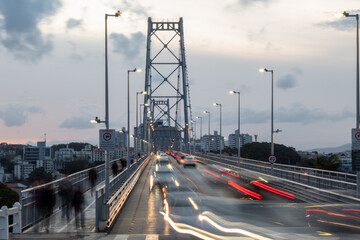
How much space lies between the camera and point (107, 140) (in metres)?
23.9

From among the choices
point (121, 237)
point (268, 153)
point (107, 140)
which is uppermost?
point (107, 140)

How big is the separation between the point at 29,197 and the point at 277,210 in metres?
10.0

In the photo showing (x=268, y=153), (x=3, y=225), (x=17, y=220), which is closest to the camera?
(x=3, y=225)

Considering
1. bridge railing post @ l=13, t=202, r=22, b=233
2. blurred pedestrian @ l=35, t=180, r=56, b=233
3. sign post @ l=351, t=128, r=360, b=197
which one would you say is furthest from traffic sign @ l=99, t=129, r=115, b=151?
sign post @ l=351, t=128, r=360, b=197

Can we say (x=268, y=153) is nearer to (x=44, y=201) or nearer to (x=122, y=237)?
(x=44, y=201)

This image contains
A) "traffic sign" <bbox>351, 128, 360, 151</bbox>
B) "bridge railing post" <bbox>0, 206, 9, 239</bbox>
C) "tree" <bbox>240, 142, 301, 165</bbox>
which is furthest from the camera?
"tree" <bbox>240, 142, 301, 165</bbox>

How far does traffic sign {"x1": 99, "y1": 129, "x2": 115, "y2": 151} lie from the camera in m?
23.8

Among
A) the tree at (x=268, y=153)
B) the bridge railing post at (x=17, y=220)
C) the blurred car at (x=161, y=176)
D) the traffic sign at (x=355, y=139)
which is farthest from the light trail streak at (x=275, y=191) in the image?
the tree at (x=268, y=153)

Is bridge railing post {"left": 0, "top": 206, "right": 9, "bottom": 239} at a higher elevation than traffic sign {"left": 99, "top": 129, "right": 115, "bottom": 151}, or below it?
below

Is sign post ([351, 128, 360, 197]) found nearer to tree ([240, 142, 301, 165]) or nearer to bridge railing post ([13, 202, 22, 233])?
bridge railing post ([13, 202, 22, 233])

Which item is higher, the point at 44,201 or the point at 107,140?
the point at 107,140

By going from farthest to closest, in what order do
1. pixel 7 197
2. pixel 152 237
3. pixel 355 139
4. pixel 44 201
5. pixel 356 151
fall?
pixel 7 197, pixel 355 139, pixel 356 151, pixel 44 201, pixel 152 237

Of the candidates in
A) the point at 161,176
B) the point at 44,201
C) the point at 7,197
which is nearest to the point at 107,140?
the point at 44,201

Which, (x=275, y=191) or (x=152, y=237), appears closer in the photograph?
(x=152, y=237)
